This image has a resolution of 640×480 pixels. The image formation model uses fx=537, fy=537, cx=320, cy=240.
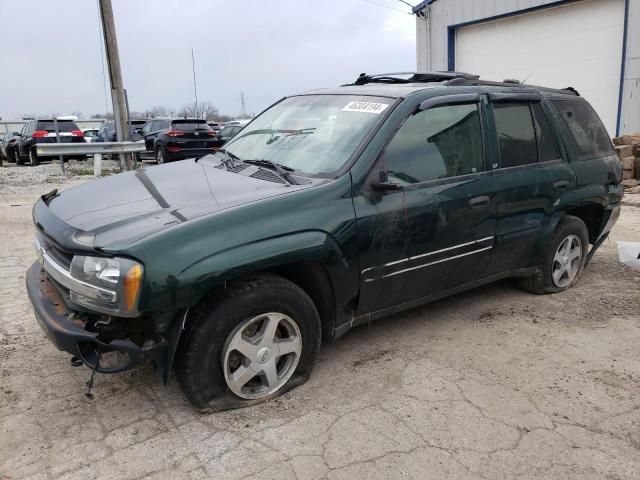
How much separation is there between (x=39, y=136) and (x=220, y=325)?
1739 centimetres

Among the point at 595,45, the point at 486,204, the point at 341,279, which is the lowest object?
the point at 341,279

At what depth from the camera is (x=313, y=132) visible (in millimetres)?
3643

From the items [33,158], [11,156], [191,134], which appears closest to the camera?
[191,134]

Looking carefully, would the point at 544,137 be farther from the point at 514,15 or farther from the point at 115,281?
the point at 514,15

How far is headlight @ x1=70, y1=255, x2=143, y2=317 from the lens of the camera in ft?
8.11

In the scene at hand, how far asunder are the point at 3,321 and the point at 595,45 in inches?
488

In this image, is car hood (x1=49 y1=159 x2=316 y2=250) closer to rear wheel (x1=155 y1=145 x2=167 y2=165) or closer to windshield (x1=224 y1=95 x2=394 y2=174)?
windshield (x1=224 y1=95 x2=394 y2=174)

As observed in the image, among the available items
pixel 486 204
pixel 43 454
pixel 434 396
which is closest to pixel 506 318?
pixel 486 204

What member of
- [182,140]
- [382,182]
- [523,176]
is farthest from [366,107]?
[182,140]

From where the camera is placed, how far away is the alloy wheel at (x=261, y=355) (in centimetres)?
285

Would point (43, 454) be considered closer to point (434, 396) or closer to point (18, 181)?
point (434, 396)

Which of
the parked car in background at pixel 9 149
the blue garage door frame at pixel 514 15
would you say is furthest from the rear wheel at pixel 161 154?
the blue garage door frame at pixel 514 15

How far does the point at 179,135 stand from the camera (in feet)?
50.0

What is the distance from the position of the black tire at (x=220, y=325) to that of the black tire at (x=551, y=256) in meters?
2.42
